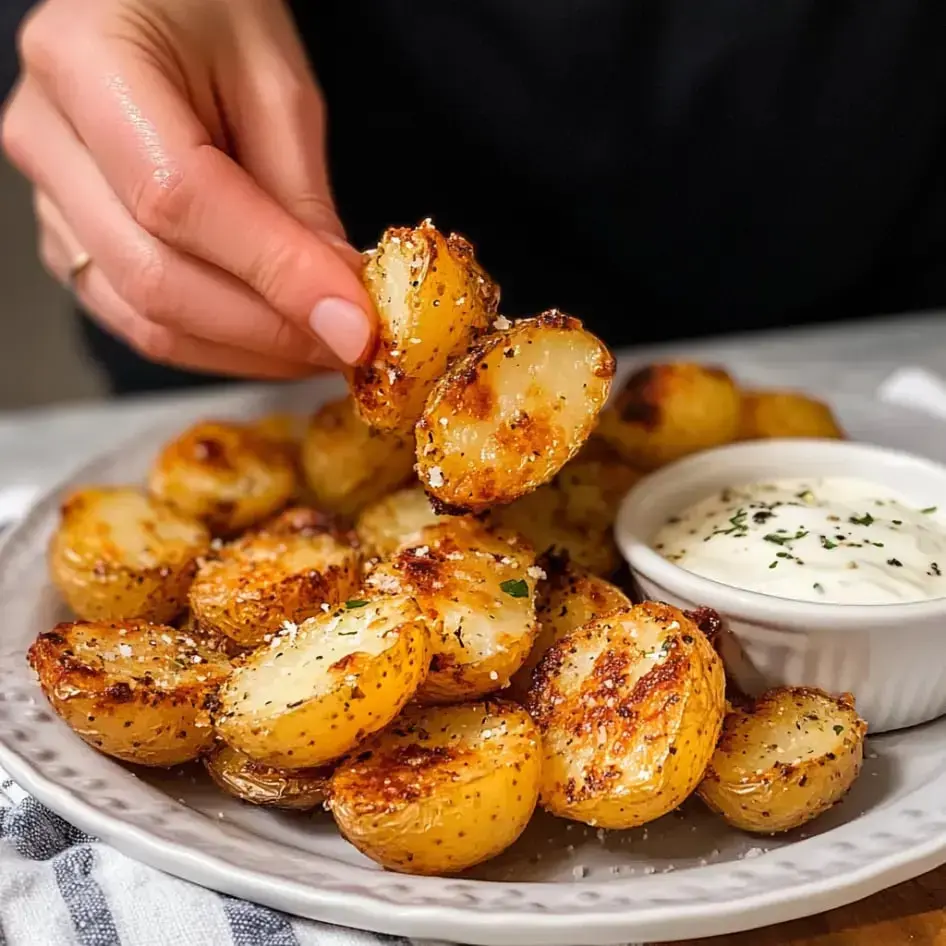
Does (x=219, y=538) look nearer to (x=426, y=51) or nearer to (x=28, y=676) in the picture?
(x=28, y=676)

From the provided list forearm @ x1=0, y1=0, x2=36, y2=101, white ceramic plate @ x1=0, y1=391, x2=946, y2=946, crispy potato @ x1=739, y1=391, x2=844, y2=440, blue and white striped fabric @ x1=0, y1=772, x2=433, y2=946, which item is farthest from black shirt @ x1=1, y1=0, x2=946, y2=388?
blue and white striped fabric @ x1=0, y1=772, x2=433, y2=946

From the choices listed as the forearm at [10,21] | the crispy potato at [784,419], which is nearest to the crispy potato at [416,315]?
the crispy potato at [784,419]

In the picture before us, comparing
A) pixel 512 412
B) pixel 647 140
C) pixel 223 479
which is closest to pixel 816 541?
pixel 512 412

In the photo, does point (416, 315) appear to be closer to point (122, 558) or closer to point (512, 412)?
point (512, 412)

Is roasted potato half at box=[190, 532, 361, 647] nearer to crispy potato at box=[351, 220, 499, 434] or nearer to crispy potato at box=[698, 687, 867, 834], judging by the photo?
crispy potato at box=[351, 220, 499, 434]

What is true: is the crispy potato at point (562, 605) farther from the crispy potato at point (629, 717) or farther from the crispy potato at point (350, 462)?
the crispy potato at point (350, 462)
